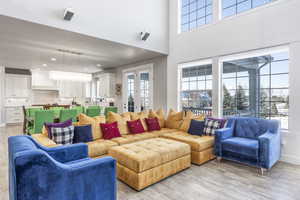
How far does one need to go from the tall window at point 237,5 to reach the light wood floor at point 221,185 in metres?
3.46

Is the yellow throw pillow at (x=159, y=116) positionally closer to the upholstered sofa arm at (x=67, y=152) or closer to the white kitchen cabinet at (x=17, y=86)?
the upholstered sofa arm at (x=67, y=152)

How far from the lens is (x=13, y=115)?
7852 mm

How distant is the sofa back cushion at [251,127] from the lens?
3.35m

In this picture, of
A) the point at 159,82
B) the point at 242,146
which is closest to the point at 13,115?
the point at 159,82

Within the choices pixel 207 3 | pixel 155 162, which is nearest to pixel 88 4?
pixel 207 3

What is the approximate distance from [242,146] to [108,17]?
399 cm

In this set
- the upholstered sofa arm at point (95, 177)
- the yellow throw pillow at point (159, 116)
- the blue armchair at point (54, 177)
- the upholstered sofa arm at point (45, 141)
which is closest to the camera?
the blue armchair at point (54, 177)

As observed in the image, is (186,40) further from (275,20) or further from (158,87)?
(275,20)

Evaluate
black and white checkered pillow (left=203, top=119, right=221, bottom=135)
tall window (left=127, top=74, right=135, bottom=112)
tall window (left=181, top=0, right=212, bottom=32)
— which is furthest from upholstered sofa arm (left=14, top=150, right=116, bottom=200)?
tall window (left=127, top=74, right=135, bottom=112)

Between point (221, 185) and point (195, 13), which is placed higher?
point (195, 13)

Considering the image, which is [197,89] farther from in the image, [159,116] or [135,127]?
[135,127]

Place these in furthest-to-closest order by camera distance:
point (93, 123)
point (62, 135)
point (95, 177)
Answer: point (93, 123)
point (62, 135)
point (95, 177)

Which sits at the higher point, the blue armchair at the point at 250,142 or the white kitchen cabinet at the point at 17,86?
the white kitchen cabinet at the point at 17,86

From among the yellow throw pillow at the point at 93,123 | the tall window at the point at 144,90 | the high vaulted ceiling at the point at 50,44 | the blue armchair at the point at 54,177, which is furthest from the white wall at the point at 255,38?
the blue armchair at the point at 54,177
